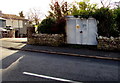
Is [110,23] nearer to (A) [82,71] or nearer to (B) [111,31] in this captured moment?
(B) [111,31]

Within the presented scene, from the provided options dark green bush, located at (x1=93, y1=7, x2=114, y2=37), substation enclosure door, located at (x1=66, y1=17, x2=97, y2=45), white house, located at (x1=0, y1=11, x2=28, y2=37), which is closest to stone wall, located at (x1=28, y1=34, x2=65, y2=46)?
substation enclosure door, located at (x1=66, y1=17, x2=97, y2=45)

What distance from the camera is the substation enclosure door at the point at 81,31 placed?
11383mm

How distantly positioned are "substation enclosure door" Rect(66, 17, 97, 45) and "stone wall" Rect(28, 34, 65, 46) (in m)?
0.83

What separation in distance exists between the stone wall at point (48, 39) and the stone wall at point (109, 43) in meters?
3.47

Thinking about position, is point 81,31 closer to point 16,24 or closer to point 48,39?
point 48,39

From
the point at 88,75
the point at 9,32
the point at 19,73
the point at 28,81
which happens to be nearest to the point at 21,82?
the point at 28,81

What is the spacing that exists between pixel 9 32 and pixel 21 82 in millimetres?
22174

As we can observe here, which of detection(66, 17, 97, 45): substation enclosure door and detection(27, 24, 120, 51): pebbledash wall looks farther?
detection(66, 17, 97, 45): substation enclosure door

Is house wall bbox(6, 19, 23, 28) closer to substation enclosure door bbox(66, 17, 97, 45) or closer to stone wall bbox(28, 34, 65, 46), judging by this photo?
stone wall bbox(28, 34, 65, 46)

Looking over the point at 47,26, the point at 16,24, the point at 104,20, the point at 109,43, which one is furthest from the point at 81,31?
the point at 16,24

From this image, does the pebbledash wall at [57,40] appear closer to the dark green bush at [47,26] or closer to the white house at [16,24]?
the dark green bush at [47,26]

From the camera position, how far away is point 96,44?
37.3ft

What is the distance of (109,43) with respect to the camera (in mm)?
10125

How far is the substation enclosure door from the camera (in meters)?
11.4
